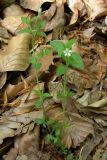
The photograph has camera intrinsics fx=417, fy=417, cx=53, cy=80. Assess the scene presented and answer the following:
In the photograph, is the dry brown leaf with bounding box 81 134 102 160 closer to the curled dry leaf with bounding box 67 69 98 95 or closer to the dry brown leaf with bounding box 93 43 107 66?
the curled dry leaf with bounding box 67 69 98 95

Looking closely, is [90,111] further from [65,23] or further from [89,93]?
[65,23]

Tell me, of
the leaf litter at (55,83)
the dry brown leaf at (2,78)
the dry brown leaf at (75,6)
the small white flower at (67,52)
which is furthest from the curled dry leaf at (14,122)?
the dry brown leaf at (75,6)

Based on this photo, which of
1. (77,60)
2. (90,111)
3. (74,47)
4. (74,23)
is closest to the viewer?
(77,60)

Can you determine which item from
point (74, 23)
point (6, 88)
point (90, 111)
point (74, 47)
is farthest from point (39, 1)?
point (90, 111)

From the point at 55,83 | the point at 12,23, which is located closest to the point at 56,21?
the point at 12,23

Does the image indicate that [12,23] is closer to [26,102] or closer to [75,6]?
[75,6]

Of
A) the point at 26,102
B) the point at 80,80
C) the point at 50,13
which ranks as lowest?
the point at 26,102

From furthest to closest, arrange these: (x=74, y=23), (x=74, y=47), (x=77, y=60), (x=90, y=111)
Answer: (x=74, y=23)
(x=74, y=47)
(x=90, y=111)
(x=77, y=60)
